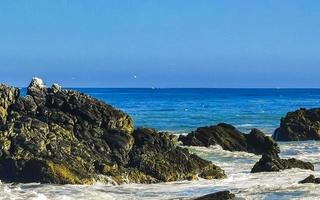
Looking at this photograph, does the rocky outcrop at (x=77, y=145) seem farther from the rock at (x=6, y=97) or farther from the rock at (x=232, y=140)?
the rock at (x=232, y=140)

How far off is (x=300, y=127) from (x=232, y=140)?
1038 centimetres

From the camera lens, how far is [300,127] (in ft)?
159

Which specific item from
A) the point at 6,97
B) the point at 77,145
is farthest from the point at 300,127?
the point at 6,97

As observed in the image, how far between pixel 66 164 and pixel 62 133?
2271 millimetres

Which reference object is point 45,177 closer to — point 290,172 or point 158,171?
point 158,171

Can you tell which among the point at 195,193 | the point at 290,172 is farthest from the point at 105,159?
the point at 290,172

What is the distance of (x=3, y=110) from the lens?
2798 cm

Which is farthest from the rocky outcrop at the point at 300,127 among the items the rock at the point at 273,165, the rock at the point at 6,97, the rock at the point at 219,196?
the rock at the point at 219,196

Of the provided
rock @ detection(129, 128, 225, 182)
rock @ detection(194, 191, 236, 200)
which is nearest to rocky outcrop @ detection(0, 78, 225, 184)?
rock @ detection(129, 128, 225, 182)

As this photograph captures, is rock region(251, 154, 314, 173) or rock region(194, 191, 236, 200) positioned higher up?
rock region(251, 154, 314, 173)

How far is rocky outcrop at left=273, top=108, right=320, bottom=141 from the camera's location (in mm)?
47312

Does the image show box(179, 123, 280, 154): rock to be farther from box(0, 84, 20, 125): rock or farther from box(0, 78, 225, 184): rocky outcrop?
box(0, 84, 20, 125): rock

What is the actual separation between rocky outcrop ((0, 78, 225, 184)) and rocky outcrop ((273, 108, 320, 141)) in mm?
18303

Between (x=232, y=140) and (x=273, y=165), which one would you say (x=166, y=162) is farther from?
(x=232, y=140)
